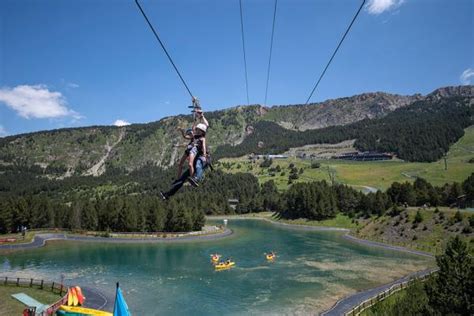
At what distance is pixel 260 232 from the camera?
375 feet

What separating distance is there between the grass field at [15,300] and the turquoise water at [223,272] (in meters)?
7.34

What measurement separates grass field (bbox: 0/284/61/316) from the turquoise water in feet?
24.1

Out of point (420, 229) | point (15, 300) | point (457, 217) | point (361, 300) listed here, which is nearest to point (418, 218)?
point (420, 229)

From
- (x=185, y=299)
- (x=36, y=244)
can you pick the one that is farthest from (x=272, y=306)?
Answer: (x=36, y=244)

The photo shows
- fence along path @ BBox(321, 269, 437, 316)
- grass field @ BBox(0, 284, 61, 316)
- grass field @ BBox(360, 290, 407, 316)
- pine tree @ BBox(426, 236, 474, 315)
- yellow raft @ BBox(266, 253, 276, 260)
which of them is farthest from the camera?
yellow raft @ BBox(266, 253, 276, 260)

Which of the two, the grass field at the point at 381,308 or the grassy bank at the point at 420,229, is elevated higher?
the grassy bank at the point at 420,229

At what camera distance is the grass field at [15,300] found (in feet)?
132

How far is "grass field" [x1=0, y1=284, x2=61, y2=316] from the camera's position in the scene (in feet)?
132

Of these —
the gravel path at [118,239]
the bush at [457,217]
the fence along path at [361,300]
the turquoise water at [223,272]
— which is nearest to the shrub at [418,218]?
the bush at [457,217]

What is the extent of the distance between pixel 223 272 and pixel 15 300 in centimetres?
2905

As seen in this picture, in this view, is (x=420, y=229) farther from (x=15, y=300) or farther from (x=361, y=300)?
(x=15, y=300)

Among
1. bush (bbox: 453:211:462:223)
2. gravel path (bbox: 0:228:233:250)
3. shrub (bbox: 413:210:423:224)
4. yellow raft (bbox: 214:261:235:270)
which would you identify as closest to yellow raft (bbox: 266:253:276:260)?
yellow raft (bbox: 214:261:235:270)

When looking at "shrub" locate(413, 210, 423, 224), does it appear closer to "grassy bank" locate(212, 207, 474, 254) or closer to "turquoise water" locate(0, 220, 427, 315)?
"grassy bank" locate(212, 207, 474, 254)

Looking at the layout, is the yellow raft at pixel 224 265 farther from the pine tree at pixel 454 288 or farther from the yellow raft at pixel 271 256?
the pine tree at pixel 454 288
